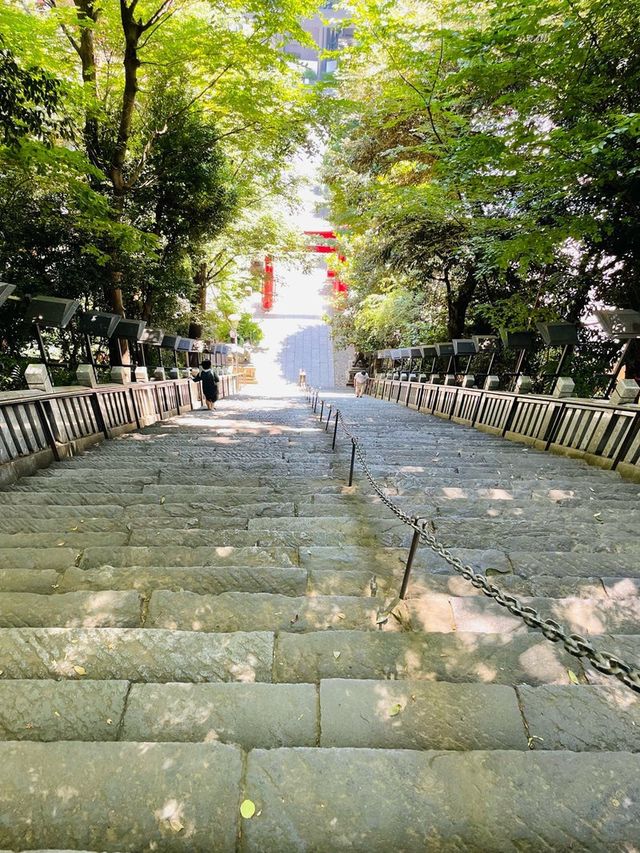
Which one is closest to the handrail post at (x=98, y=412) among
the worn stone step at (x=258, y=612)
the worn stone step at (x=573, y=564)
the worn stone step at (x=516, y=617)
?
the worn stone step at (x=258, y=612)

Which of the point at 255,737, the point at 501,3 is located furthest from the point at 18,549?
the point at 501,3

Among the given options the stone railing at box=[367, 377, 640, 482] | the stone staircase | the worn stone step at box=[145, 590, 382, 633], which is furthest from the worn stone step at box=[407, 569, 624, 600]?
the stone railing at box=[367, 377, 640, 482]

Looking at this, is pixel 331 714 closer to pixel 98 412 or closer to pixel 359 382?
pixel 98 412

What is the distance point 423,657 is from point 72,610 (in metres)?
1.90

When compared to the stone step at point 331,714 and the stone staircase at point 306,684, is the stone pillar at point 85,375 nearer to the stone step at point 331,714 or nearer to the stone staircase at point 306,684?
the stone staircase at point 306,684

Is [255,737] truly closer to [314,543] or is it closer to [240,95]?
[314,543]

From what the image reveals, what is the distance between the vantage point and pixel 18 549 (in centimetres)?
266

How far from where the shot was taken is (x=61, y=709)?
5.08 ft

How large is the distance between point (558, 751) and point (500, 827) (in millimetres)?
389

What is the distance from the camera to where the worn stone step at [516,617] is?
6.92 feet

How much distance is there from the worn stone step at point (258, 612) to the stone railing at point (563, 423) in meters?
4.38

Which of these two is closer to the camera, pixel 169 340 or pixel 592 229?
pixel 592 229

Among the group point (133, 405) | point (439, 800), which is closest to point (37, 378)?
point (133, 405)

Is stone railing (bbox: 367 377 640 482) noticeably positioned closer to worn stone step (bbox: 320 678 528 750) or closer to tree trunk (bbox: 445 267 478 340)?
tree trunk (bbox: 445 267 478 340)
